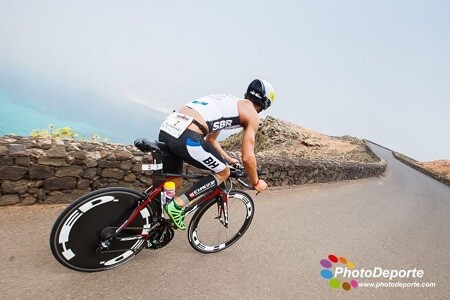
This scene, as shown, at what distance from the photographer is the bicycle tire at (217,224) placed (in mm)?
3633

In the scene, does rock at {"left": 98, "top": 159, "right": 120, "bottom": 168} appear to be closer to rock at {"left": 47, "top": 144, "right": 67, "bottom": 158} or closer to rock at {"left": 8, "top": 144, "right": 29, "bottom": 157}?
rock at {"left": 47, "top": 144, "right": 67, "bottom": 158}

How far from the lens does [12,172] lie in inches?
150

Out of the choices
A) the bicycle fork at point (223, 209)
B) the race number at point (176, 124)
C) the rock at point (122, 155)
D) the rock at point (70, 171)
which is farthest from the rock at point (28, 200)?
the bicycle fork at point (223, 209)

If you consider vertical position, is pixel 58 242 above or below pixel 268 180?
above

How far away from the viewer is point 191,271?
3.35 metres

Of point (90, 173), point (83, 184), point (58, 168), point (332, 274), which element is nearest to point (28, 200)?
point (58, 168)

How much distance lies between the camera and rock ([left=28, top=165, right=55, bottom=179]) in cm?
395

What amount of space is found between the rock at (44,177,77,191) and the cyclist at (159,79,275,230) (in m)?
2.16

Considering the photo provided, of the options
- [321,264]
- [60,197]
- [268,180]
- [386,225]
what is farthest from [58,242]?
[386,225]

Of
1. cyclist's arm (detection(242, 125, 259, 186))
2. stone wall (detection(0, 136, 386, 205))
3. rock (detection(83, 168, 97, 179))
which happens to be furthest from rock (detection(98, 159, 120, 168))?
cyclist's arm (detection(242, 125, 259, 186))

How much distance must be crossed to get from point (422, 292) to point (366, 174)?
485 inches

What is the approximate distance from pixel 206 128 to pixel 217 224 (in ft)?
6.22

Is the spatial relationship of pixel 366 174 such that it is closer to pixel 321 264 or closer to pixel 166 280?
pixel 321 264

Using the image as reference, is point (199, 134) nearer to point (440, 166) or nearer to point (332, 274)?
point (332, 274)
